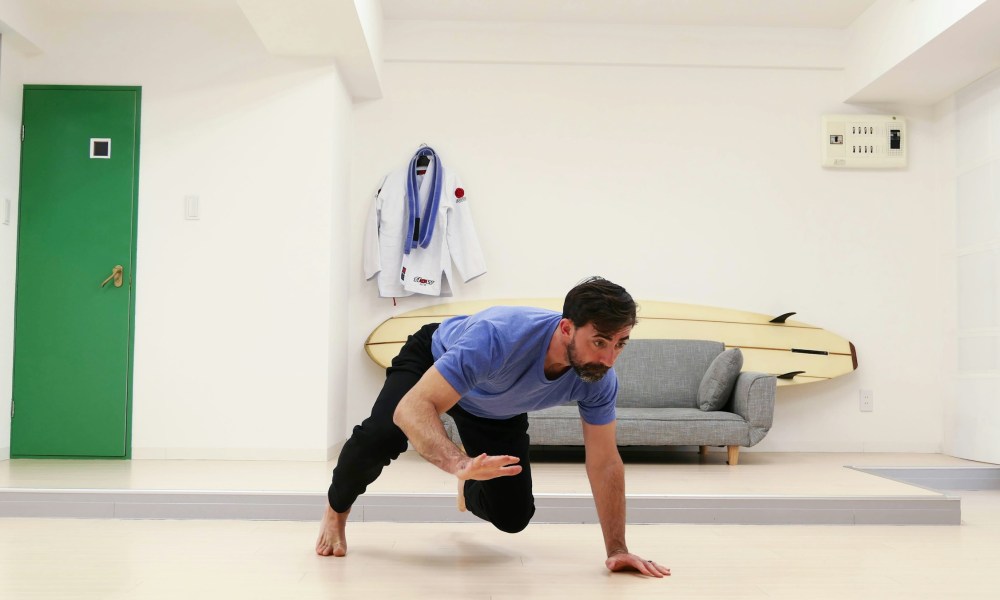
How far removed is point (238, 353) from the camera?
4754 mm

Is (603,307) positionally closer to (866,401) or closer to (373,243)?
(373,243)

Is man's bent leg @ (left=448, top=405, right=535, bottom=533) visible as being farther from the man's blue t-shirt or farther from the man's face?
the man's face

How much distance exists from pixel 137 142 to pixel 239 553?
2.92 meters

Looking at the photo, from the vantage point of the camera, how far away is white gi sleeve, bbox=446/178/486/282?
5305mm

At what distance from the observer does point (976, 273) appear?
5.16 m

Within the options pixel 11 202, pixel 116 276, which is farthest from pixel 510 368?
pixel 11 202

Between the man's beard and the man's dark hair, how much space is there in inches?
2.7

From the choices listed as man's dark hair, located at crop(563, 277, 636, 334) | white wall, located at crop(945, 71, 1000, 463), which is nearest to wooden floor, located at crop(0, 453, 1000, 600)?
man's dark hair, located at crop(563, 277, 636, 334)

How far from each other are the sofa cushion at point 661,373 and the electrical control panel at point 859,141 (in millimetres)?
1554

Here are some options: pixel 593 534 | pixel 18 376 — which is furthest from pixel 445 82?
pixel 593 534

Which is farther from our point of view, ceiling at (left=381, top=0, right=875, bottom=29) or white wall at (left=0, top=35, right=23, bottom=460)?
ceiling at (left=381, top=0, right=875, bottom=29)

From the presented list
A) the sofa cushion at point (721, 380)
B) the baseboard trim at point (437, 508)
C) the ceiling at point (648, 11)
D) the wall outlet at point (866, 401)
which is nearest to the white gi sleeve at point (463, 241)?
the ceiling at point (648, 11)

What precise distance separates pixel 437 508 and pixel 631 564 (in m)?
1.08

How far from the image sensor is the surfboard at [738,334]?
207 inches
